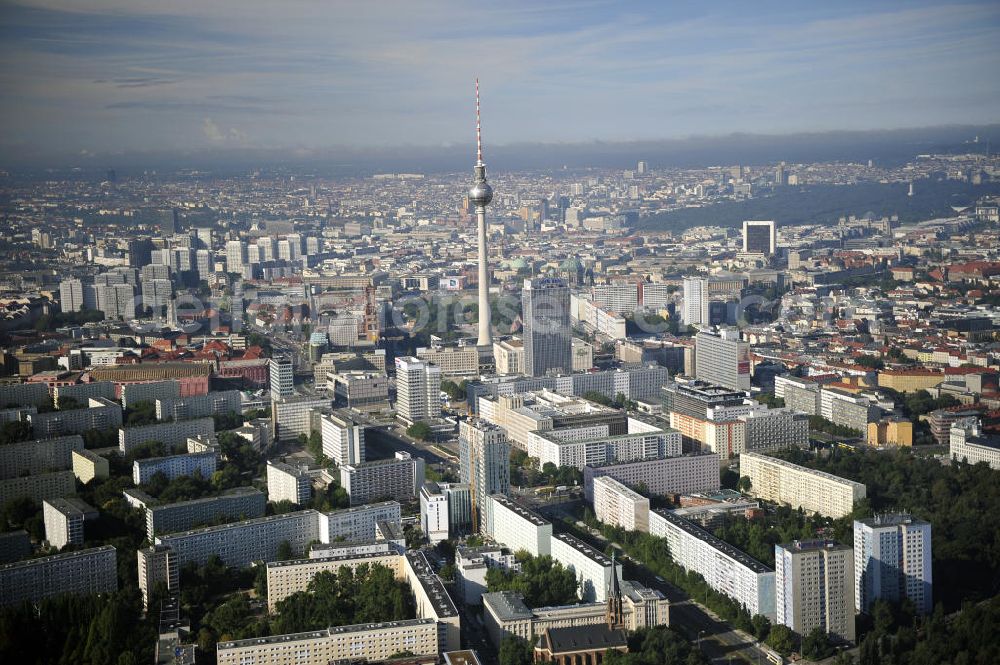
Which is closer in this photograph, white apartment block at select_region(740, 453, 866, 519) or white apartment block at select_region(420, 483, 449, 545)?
white apartment block at select_region(420, 483, 449, 545)

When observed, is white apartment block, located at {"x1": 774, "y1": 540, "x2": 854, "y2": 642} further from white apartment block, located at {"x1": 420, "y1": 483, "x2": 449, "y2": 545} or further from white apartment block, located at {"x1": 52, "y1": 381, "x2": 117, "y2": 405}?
white apartment block, located at {"x1": 52, "y1": 381, "x2": 117, "y2": 405}

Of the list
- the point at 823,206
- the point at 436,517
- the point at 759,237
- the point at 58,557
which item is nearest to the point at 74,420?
the point at 58,557

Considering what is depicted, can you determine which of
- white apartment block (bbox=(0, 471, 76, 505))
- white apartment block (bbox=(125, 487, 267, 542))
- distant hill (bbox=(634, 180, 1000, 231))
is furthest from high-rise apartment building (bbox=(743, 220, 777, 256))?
white apartment block (bbox=(0, 471, 76, 505))

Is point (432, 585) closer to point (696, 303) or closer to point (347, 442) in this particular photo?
point (347, 442)

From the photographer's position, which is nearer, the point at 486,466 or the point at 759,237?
the point at 486,466

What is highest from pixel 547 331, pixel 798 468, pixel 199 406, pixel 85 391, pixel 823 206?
pixel 823 206

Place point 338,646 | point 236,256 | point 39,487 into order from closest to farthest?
point 338,646 → point 39,487 → point 236,256

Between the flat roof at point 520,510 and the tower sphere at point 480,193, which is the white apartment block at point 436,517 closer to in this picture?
the flat roof at point 520,510
